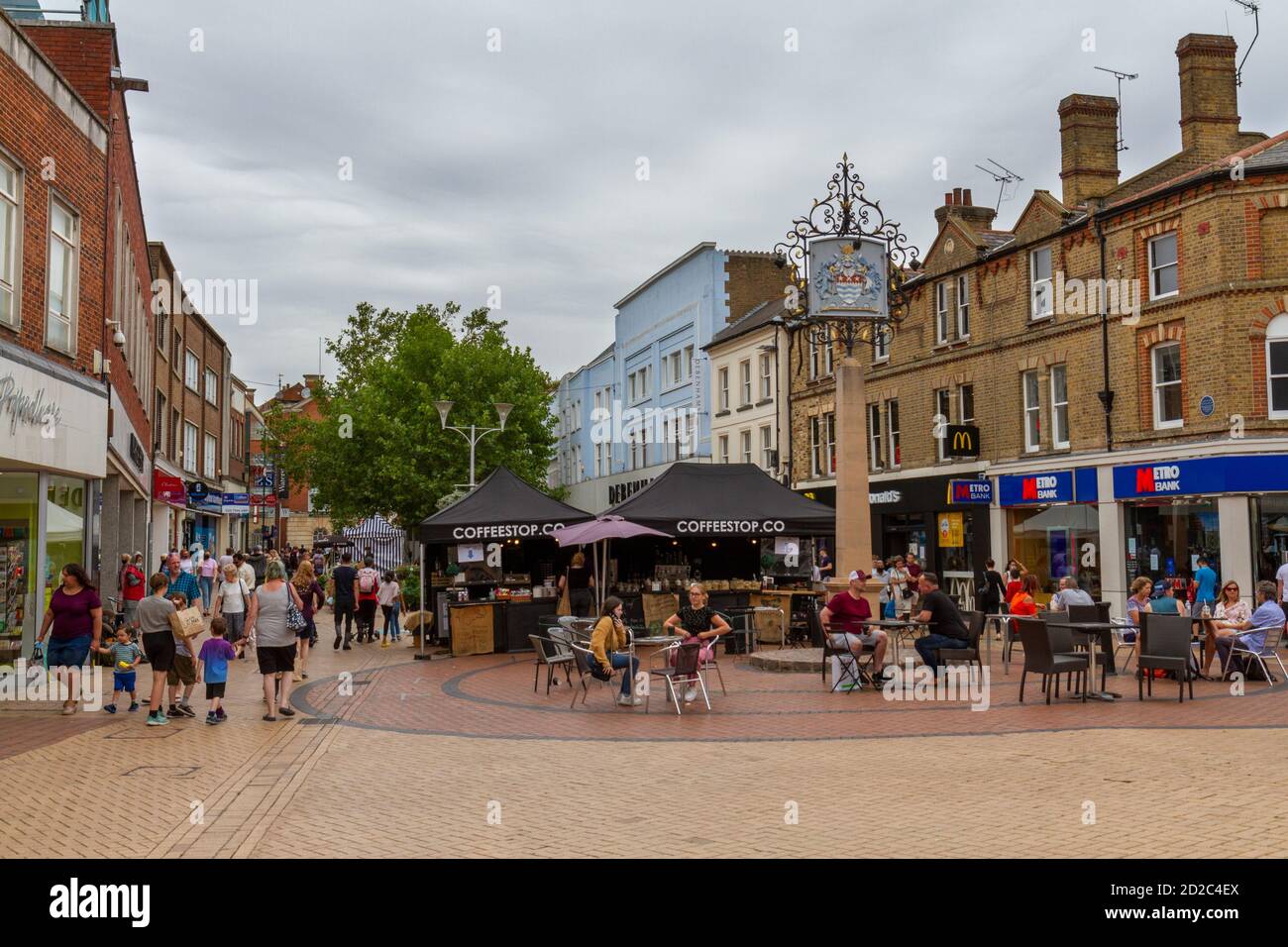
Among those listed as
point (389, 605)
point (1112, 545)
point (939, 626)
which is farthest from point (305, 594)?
point (1112, 545)

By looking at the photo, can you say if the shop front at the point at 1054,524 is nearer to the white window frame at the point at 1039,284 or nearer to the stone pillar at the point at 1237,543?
the stone pillar at the point at 1237,543

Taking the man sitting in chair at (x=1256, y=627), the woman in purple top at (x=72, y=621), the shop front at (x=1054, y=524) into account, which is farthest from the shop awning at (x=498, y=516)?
the shop front at (x=1054, y=524)

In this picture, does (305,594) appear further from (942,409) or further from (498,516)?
(942,409)

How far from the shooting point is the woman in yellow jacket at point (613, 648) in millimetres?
13609

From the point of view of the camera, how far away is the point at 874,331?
1966cm

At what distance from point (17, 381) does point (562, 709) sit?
8.14 meters

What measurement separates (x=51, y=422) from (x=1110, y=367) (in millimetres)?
22098

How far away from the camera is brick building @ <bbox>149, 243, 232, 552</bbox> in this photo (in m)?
34.9

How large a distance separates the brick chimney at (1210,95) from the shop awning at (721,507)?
13.7 meters

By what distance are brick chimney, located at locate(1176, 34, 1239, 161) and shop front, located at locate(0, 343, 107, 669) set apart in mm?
24378

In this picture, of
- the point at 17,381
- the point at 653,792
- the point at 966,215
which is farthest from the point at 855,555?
the point at 966,215
